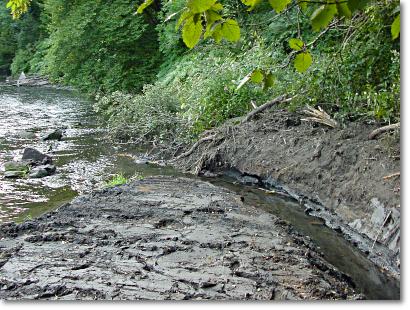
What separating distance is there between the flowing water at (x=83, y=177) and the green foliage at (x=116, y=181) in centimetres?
13

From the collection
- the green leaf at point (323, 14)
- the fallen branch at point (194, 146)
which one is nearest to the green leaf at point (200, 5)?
the green leaf at point (323, 14)

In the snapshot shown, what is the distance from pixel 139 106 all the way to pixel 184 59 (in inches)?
144

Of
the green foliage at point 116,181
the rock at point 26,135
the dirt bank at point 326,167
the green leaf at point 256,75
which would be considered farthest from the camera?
the rock at point 26,135

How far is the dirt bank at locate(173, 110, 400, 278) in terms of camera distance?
393cm

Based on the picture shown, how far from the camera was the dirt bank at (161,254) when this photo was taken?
2.93m

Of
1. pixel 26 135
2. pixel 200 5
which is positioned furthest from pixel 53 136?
pixel 200 5

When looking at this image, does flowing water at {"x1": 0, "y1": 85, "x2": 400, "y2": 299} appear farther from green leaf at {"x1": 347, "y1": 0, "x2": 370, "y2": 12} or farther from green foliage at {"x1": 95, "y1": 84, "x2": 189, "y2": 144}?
green leaf at {"x1": 347, "y1": 0, "x2": 370, "y2": 12}

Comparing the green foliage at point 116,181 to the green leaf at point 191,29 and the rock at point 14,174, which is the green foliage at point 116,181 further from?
the green leaf at point 191,29

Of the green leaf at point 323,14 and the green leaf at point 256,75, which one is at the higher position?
the green leaf at point 323,14

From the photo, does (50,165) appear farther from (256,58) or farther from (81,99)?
(81,99)

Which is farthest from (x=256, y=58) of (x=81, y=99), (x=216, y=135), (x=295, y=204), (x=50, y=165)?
(x=81, y=99)

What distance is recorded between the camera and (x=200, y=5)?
141cm

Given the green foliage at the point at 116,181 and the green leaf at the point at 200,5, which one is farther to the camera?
the green foliage at the point at 116,181

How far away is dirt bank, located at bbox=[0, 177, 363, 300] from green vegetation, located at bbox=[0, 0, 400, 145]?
131 centimetres
